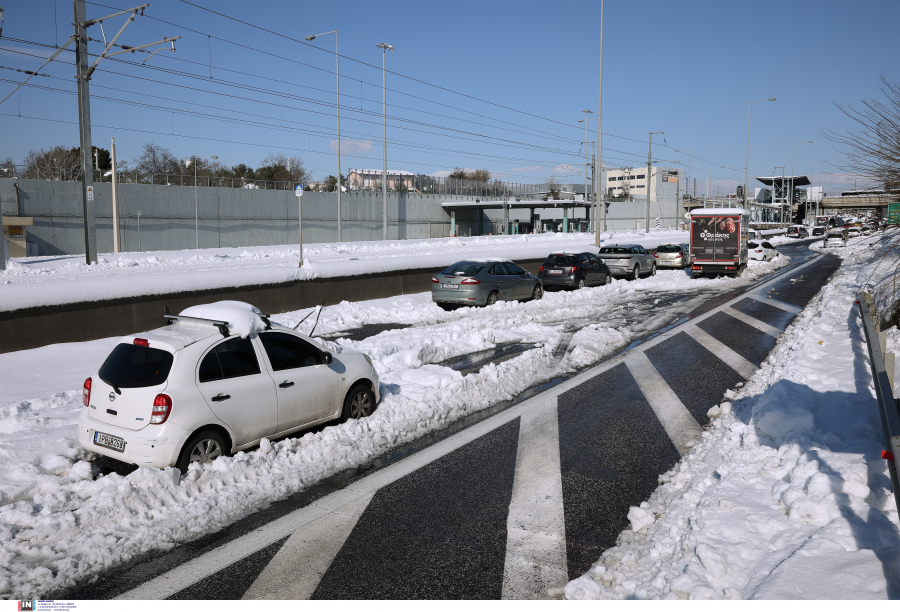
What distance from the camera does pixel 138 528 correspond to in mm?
5371

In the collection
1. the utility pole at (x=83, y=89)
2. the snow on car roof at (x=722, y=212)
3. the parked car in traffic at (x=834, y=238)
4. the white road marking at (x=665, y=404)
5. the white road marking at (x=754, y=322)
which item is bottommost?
the white road marking at (x=665, y=404)

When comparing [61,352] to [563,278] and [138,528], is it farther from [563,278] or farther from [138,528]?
[563,278]

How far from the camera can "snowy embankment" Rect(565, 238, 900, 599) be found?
424cm

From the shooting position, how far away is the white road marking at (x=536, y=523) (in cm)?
461

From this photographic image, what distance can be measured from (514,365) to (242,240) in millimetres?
44272

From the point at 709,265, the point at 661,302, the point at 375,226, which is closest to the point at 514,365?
the point at 661,302

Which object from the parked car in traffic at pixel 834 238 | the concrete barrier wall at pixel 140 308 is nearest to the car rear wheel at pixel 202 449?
the concrete barrier wall at pixel 140 308

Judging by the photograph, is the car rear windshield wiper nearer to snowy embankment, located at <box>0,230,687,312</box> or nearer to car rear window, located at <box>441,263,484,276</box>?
snowy embankment, located at <box>0,230,687,312</box>

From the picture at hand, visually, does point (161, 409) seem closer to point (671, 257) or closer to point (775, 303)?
point (775, 303)

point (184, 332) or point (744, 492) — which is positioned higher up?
point (184, 332)

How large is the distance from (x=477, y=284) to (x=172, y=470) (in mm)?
14048

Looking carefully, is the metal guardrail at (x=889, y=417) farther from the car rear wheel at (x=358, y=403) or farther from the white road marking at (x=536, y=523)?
the car rear wheel at (x=358, y=403)

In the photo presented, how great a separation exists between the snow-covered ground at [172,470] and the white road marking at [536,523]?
152 centimetres

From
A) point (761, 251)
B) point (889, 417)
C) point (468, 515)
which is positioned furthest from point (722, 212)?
point (468, 515)
